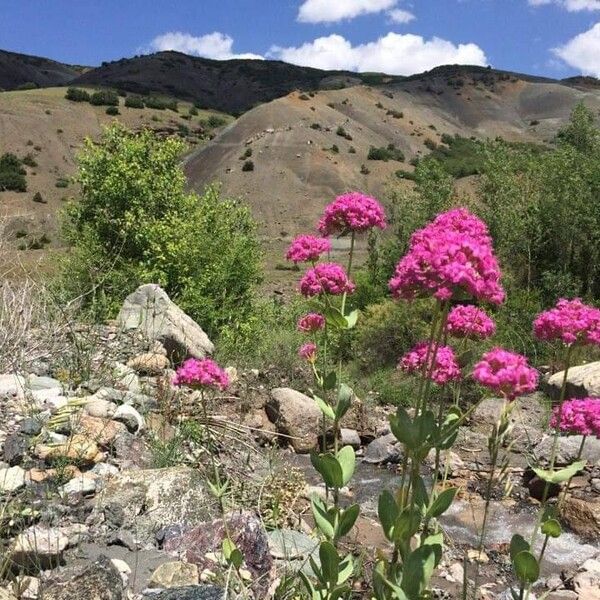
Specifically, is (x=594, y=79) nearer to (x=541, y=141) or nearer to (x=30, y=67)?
(x=541, y=141)

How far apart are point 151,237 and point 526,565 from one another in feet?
33.7

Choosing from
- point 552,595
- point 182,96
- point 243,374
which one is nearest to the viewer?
point 552,595

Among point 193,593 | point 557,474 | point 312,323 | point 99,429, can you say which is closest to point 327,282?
point 312,323

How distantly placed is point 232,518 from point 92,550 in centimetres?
86

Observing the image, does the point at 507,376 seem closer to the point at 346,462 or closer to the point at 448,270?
the point at 448,270

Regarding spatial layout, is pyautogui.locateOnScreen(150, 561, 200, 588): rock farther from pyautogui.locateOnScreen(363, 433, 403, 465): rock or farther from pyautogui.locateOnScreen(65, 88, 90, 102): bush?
pyautogui.locateOnScreen(65, 88, 90, 102): bush

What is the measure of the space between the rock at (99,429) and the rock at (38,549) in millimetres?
1527

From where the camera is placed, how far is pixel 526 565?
2387 mm

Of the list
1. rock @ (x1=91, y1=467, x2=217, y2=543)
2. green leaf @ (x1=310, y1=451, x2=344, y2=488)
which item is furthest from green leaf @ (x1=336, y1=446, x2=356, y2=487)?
rock @ (x1=91, y1=467, x2=217, y2=543)

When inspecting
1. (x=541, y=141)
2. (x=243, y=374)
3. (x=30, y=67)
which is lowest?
(x=243, y=374)

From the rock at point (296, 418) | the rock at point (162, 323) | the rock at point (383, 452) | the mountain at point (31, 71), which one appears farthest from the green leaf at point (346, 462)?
the mountain at point (31, 71)

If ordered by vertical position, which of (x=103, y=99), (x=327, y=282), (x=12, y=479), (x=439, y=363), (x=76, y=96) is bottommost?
(x=12, y=479)

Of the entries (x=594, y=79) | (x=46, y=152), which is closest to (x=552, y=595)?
(x=46, y=152)

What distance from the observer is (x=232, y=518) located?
414cm
